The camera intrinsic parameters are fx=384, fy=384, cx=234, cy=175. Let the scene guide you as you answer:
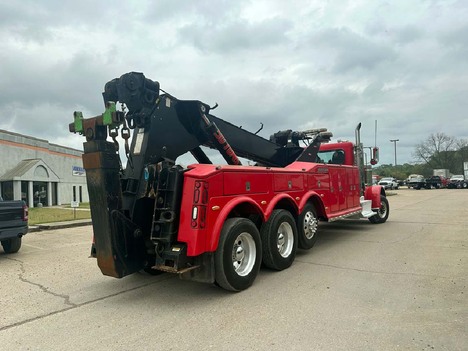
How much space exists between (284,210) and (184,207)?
2224mm

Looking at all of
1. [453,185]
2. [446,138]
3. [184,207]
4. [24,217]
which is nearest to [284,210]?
[184,207]

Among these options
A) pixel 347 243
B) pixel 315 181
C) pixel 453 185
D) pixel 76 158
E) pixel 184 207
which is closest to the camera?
pixel 184 207

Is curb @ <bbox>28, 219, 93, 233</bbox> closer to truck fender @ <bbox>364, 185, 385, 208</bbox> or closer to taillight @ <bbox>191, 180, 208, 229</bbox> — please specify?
truck fender @ <bbox>364, 185, 385, 208</bbox>

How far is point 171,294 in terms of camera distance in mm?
5367

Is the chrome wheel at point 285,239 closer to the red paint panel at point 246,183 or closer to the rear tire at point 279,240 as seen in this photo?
the rear tire at point 279,240

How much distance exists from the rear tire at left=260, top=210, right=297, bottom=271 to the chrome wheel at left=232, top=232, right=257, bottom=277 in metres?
0.49

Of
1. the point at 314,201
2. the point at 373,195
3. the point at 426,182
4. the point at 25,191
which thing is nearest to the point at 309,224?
the point at 314,201

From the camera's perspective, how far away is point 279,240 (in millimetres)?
6547

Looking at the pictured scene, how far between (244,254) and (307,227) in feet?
7.06

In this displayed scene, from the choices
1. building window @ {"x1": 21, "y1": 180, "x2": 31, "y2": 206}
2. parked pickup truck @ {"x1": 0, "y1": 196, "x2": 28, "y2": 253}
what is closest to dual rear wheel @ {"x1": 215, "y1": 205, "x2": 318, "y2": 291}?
parked pickup truck @ {"x1": 0, "y1": 196, "x2": 28, "y2": 253}

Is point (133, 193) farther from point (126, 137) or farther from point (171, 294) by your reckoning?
point (171, 294)

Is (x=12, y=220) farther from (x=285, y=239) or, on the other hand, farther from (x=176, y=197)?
(x=285, y=239)

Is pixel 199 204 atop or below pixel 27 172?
below

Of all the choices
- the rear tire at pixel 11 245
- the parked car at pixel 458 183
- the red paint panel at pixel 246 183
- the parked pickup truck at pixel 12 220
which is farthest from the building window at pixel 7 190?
the parked car at pixel 458 183
